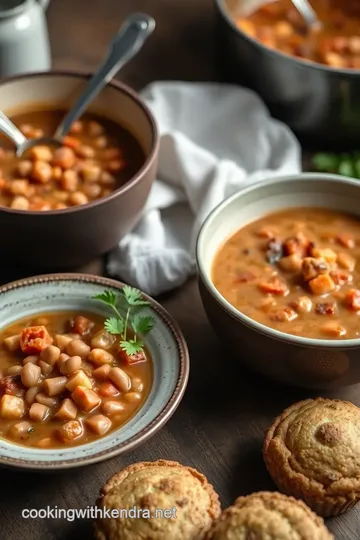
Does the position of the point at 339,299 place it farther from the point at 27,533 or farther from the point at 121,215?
the point at 27,533

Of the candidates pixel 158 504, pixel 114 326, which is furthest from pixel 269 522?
pixel 114 326

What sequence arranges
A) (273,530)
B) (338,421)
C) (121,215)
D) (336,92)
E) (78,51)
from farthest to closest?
(78,51)
(336,92)
(121,215)
(338,421)
(273,530)

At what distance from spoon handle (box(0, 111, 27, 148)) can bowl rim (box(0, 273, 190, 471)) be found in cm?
71

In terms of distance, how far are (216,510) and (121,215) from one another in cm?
123

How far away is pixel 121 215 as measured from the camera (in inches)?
134

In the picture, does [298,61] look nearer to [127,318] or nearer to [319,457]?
[127,318]

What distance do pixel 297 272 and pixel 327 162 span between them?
2.85ft

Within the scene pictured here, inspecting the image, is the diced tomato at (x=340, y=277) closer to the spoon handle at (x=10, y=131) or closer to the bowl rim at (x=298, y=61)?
the bowl rim at (x=298, y=61)

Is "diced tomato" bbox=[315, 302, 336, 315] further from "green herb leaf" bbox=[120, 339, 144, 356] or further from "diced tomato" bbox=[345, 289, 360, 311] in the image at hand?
"green herb leaf" bbox=[120, 339, 144, 356]

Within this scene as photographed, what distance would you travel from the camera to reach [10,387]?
289 centimetres

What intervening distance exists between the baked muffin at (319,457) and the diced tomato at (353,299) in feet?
1.30

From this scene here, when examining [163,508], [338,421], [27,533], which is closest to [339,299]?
[338,421]

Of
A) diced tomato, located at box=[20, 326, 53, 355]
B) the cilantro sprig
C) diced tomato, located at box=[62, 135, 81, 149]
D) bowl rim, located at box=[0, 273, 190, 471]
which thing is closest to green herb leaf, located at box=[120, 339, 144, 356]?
the cilantro sprig

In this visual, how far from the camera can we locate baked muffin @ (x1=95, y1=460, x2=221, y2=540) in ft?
8.22
